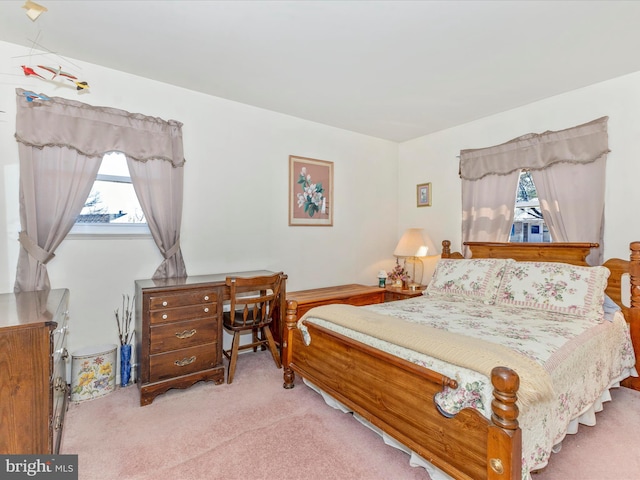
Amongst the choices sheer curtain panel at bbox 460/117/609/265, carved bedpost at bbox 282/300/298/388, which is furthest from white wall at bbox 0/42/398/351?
sheer curtain panel at bbox 460/117/609/265

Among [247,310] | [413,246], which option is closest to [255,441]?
[247,310]

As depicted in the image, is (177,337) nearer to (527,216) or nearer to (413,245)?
(413,245)

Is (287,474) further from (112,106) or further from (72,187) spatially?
(112,106)

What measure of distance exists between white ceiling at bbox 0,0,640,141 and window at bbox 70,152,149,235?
0.79 metres

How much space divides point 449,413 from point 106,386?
94.1 inches

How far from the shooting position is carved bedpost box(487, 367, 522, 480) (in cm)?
120

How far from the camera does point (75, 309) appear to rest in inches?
97.2

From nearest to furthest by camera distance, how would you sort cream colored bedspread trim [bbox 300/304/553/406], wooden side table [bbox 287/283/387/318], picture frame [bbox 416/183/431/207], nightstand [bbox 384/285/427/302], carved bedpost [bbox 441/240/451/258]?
cream colored bedspread trim [bbox 300/304/553/406]
wooden side table [bbox 287/283/387/318]
nightstand [bbox 384/285/427/302]
carved bedpost [bbox 441/240/451/258]
picture frame [bbox 416/183/431/207]

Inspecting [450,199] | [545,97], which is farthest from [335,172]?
[545,97]

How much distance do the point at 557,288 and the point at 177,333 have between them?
9.39 ft

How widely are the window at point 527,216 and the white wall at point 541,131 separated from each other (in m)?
0.49

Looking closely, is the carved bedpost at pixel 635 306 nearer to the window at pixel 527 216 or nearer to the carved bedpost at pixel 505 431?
the window at pixel 527 216

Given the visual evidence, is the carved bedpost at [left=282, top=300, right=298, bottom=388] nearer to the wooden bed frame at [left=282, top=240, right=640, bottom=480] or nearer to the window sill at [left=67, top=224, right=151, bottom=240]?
the wooden bed frame at [left=282, top=240, right=640, bottom=480]

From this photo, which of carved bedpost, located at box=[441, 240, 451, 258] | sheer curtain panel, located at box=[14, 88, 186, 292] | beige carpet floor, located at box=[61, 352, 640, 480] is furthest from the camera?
carved bedpost, located at box=[441, 240, 451, 258]
